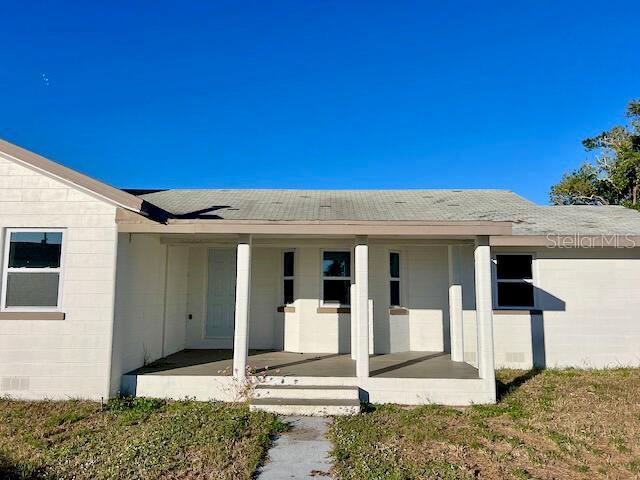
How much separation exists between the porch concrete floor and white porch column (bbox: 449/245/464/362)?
0.31 m

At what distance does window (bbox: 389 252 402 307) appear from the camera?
1034 cm

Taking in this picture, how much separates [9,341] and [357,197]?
8.31 metres

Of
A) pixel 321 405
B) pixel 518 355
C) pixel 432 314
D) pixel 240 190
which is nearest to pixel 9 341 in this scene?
pixel 321 405

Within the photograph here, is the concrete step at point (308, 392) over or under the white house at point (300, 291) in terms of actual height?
under

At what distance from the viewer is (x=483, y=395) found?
712cm

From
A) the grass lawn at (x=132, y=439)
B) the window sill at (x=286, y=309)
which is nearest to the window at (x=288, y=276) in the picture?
the window sill at (x=286, y=309)

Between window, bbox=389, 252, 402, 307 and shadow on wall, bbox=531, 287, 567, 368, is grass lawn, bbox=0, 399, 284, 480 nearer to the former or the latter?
window, bbox=389, 252, 402, 307

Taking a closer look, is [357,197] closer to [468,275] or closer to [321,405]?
[468,275]

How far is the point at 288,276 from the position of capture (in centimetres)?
1050

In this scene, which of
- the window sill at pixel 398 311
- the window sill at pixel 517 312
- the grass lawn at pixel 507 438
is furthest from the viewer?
the window sill at pixel 398 311

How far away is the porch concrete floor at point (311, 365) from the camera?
25.1ft

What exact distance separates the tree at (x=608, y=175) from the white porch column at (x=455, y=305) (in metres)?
18.6

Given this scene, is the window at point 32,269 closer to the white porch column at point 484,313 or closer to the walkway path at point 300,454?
the walkway path at point 300,454

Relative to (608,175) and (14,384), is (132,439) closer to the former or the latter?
(14,384)
